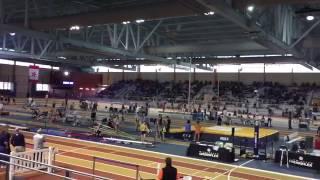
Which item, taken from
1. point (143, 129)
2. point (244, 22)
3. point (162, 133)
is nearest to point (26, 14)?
point (143, 129)

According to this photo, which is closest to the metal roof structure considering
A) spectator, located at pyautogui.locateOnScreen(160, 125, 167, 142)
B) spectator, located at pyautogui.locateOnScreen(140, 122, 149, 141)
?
spectator, located at pyautogui.locateOnScreen(140, 122, 149, 141)

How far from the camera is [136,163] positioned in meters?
16.4

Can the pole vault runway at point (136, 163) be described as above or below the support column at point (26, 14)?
below

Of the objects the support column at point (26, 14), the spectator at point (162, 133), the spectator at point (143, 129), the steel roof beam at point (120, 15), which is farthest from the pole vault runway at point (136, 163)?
the support column at point (26, 14)

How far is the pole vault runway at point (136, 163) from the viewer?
48.1ft

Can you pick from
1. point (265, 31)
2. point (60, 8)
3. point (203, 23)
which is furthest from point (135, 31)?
point (265, 31)

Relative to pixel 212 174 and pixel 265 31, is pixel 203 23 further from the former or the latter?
pixel 212 174

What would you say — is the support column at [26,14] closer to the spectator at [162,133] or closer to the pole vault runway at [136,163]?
the pole vault runway at [136,163]

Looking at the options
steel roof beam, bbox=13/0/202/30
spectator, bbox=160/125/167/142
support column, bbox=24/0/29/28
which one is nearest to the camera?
steel roof beam, bbox=13/0/202/30

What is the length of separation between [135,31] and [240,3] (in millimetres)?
16671

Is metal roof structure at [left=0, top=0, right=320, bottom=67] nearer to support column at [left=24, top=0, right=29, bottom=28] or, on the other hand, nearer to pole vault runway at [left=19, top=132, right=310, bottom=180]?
support column at [left=24, top=0, right=29, bottom=28]

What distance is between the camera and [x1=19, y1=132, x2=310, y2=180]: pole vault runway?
14.6m

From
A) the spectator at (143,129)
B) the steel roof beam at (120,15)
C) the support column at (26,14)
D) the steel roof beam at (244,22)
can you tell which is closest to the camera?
the steel roof beam at (244,22)

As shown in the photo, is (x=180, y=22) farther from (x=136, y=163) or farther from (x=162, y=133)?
(x=136, y=163)
